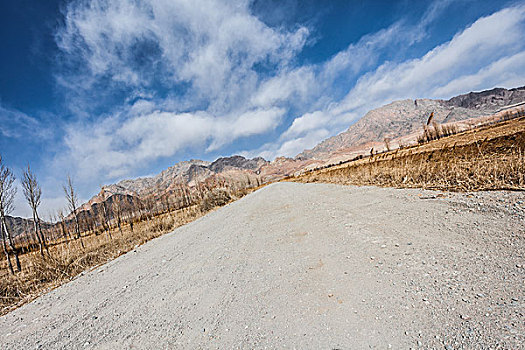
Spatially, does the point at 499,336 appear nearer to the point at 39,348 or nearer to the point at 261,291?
the point at 261,291

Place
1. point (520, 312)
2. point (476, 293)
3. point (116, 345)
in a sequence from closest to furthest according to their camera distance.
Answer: point (520, 312)
point (476, 293)
point (116, 345)

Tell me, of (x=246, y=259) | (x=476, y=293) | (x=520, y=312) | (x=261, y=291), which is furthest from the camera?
(x=246, y=259)

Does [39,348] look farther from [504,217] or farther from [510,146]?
[510,146]

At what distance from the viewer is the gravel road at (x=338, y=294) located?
138cm

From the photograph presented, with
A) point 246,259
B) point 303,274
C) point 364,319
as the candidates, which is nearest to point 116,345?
point 246,259

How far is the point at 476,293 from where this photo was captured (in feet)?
4.82

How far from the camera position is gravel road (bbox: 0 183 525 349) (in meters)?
1.38

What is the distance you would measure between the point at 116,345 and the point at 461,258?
12.1 ft

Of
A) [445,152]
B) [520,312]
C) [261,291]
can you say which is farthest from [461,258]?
[445,152]

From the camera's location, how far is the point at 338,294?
1.91 metres

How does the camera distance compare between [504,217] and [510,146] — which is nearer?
[504,217]

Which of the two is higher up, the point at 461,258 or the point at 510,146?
the point at 510,146

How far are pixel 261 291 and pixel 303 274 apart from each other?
560mm

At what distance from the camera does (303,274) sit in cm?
246
